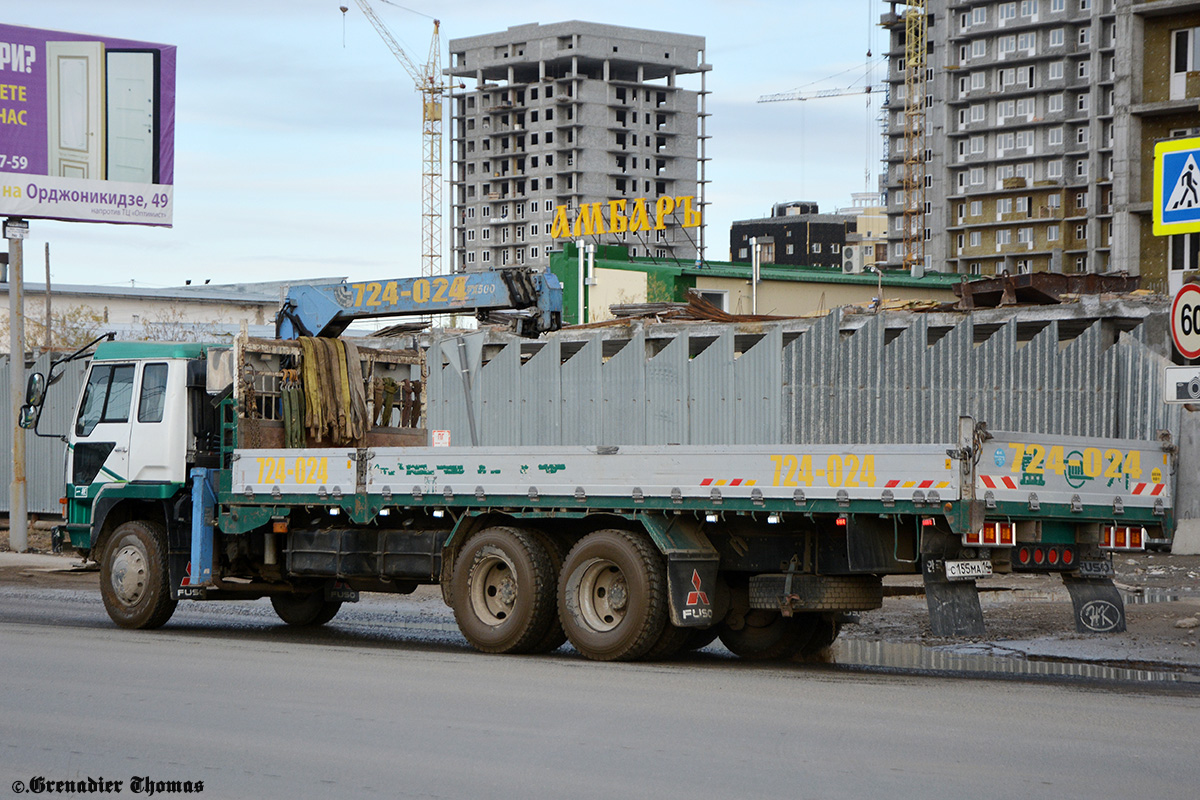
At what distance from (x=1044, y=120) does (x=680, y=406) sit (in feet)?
292

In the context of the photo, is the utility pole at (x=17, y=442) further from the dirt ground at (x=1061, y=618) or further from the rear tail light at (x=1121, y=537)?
the rear tail light at (x=1121, y=537)

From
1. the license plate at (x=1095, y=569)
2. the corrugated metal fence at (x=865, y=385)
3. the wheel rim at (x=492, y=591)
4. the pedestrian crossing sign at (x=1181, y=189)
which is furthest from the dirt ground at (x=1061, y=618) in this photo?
the pedestrian crossing sign at (x=1181, y=189)

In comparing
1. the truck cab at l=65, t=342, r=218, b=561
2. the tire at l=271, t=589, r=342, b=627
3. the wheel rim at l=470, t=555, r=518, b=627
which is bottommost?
the tire at l=271, t=589, r=342, b=627

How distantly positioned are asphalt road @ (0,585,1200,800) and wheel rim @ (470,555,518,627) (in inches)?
15.5

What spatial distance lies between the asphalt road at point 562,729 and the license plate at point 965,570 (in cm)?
78

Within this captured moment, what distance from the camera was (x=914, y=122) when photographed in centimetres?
12444

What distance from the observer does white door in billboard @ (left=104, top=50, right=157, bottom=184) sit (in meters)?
31.6

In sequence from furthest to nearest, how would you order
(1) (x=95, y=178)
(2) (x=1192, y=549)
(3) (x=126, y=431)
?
A: (1) (x=95, y=178) → (2) (x=1192, y=549) → (3) (x=126, y=431)

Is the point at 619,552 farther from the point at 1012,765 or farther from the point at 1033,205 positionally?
the point at 1033,205

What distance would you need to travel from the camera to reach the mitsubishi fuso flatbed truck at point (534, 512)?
35.0 ft

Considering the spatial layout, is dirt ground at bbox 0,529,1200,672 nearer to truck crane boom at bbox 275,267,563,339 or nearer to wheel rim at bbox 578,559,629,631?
wheel rim at bbox 578,559,629,631

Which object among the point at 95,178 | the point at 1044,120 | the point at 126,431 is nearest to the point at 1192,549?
the point at 126,431

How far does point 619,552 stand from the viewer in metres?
11.7

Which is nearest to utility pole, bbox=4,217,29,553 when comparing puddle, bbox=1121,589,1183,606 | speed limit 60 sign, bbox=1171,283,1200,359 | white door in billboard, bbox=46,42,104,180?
white door in billboard, bbox=46,42,104,180
